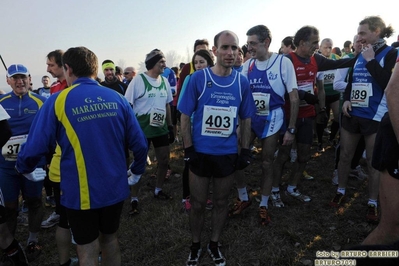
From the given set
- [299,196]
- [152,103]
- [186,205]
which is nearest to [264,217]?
[299,196]

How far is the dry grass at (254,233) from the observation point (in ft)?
10.2

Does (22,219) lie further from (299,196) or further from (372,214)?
(372,214)

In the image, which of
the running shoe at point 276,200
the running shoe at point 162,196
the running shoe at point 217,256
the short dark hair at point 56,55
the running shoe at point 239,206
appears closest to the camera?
the running shoe at point 217,256

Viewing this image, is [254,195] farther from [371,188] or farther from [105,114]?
[105,114]

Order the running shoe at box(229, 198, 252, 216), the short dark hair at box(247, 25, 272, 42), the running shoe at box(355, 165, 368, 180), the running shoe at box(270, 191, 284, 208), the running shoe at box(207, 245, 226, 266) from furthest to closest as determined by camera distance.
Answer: the running shoe at box(355, 165, 368, 180)
the running shoe at box(270, 191, 284, 208)
the running shoe at box(229, 198, 252, 216)
the short dark hair at box(247, 25, 272, 42)
the running shoe at box(207, 245, 226, 266)

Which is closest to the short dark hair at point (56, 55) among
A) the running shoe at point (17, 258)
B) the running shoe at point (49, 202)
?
the running shoe at point (17, 258)

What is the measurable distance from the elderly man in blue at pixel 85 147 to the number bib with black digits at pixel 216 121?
0.82 metres

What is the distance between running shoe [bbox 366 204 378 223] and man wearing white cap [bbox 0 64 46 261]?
13.6 feet

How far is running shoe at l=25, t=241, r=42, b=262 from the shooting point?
3.34m

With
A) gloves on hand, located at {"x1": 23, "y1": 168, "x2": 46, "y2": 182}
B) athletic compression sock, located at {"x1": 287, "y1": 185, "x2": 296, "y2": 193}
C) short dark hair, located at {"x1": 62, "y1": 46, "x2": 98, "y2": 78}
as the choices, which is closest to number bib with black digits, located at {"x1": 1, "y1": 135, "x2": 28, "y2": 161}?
gloves on hand, located at {"x1": 23, "y1": 168, "x2": 46, "y2": 182}

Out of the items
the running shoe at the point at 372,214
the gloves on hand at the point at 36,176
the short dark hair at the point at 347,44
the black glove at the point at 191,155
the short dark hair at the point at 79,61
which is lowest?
the running shoe at the point at 372,214

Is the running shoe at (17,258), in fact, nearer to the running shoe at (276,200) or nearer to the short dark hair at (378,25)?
the running shoe at (276,200)

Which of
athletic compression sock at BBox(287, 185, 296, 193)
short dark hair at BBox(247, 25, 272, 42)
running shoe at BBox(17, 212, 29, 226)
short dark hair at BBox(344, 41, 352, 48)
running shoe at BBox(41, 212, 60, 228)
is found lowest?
running shoe at BBox(17, 212, 29, 226)

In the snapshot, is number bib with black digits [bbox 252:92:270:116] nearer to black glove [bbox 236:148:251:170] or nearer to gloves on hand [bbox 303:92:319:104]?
gloves on hand [bbox 303:92:319:104]
